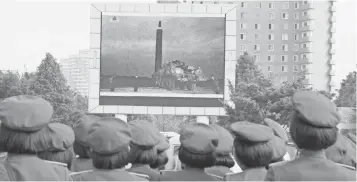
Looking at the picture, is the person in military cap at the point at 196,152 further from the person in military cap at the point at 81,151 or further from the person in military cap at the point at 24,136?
the person in military cap at the point at 81,151

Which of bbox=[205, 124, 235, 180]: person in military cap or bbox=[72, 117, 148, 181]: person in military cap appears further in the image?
bbox=[205, 124, 235, 180]: person in military cap

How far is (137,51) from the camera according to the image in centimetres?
2306

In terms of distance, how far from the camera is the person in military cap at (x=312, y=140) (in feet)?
10.4

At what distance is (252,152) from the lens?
3.83 meters

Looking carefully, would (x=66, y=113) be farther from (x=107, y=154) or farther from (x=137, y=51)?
(x=107, y=154)

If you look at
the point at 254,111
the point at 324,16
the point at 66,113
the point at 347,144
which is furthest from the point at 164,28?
the point at 324,16

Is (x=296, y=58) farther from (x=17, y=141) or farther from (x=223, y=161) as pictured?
(x=17, y=141)

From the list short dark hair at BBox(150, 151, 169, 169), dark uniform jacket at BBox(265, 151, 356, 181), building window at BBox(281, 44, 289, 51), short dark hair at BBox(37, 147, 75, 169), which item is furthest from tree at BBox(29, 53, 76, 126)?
building window at BBox(281, 44, 289, 51)

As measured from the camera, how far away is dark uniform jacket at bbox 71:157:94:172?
15.6 feet

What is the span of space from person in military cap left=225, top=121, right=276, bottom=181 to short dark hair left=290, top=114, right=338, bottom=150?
565 mm

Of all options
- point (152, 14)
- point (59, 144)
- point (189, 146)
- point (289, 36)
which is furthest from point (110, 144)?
point (289, 36)

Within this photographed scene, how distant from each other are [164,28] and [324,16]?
42188mm

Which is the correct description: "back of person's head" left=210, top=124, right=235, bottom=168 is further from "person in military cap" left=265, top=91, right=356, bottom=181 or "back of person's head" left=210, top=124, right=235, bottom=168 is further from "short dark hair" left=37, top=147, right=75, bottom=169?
"person in military cap" left=265, top=91, right=356, bottom=181

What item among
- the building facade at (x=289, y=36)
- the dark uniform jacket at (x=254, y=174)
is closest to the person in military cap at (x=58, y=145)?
the dark uniform jacket at (x=254, y=174)
